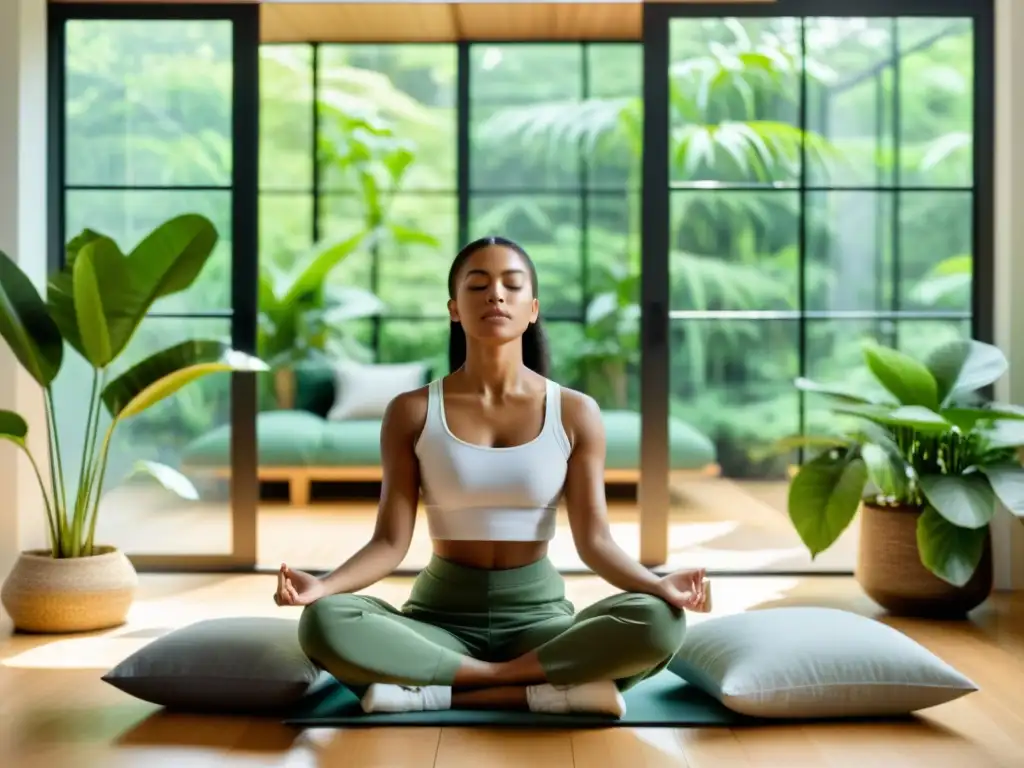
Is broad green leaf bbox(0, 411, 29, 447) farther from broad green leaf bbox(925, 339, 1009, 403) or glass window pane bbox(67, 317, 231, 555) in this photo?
broad green leaf bbox(925, 339, 1009, 403)

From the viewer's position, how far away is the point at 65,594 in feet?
11.8

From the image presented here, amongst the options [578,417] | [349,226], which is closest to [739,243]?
[578,417]

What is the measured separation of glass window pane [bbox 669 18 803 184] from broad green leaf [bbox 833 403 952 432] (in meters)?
1.04

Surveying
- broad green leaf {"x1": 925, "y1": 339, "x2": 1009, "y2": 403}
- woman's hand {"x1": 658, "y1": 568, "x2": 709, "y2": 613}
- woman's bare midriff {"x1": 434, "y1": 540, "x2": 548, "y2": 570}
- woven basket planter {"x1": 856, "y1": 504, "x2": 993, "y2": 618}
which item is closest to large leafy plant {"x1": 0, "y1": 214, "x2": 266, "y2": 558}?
woman's bare midriff {"x1": 434, "y1": 540, "x2": 548, "y2": 570}

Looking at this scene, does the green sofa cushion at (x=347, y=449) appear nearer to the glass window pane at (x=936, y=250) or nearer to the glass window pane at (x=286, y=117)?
the glass window pane at (x=286, y=117)

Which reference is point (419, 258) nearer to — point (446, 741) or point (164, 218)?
point (164, 218)

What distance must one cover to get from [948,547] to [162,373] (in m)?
2.29

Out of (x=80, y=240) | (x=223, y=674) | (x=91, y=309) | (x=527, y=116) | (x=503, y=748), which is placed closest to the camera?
(x=503, y=748)

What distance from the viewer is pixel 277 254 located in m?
7.15

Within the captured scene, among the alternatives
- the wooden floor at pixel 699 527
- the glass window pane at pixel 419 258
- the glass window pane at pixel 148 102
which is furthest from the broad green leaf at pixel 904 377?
the glass window pane at pixel 419 258

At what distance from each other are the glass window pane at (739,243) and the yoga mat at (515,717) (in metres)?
2.02

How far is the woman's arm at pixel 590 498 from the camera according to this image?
8.67 feet

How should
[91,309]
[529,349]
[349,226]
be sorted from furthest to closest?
[349,226]
[91,309]
[529,349]

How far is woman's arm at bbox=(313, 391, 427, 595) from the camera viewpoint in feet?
8.82
